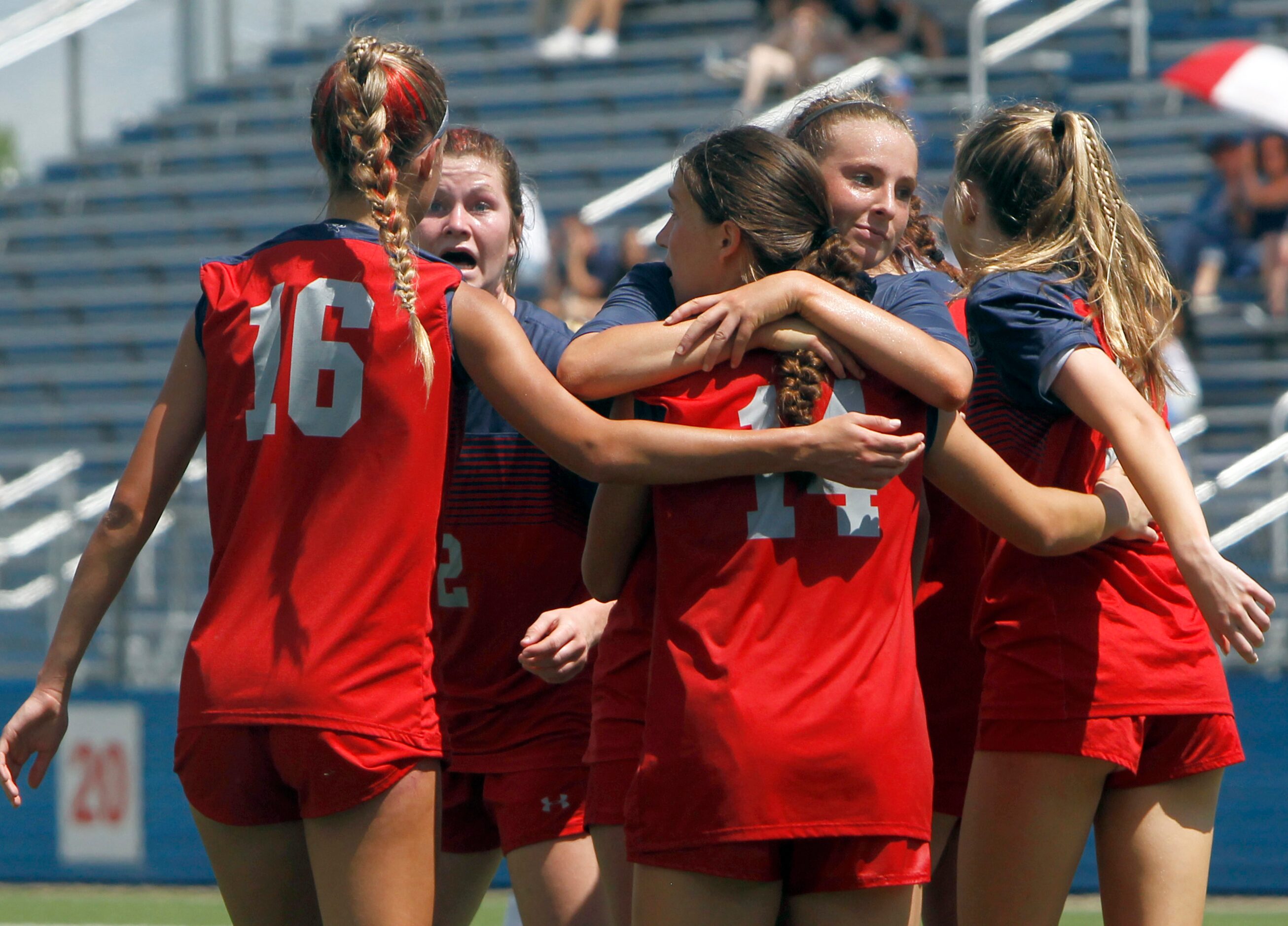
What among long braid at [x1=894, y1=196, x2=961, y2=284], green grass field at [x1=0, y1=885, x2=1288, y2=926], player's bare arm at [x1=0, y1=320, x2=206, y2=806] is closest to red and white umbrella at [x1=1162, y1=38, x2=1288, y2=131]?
green grass field at [x1=0, y1=885, x2=1288, y2=926]

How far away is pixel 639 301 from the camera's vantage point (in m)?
2.48

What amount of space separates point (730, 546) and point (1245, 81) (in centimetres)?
823

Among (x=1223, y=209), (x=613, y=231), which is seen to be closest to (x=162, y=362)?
(x=613, y=231)

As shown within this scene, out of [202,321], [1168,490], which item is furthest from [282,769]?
[1168,490]

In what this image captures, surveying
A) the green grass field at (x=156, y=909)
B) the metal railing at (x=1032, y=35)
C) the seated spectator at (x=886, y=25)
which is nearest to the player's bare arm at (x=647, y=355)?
the green grass field at (x=156, y=909)

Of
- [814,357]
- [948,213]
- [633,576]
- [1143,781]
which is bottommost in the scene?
[1143,781]

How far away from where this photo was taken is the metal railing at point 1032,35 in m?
10.9

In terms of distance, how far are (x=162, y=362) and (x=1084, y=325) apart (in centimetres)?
1127

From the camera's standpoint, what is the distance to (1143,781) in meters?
2.59

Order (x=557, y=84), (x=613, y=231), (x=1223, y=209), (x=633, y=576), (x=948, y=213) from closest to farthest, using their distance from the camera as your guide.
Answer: (x=633, y=576), (x=948, y=213), (x=1223, y=209), (x=613, y=231), (x=557, y=84)

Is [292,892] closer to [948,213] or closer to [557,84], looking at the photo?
[948,213]

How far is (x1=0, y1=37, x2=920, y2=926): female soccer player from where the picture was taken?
2242mm

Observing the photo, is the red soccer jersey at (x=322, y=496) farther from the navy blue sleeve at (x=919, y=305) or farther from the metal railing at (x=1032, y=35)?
the metal railing at (x=1032, y=35)

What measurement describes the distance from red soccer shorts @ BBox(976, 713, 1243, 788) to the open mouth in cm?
143
